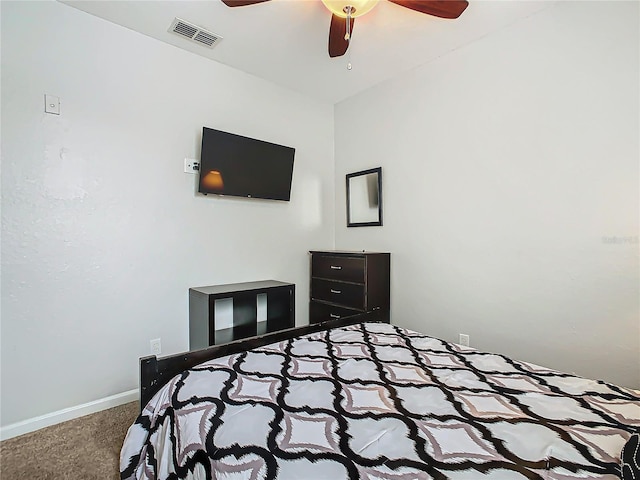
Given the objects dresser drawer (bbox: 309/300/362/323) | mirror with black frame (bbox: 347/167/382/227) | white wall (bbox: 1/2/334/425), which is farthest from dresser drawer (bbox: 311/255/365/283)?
white wall (bbox: 1/2/334/425)

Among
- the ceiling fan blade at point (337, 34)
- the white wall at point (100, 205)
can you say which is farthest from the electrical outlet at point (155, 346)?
the ceiling fan blade at point (337, 34)

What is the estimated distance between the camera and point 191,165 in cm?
268

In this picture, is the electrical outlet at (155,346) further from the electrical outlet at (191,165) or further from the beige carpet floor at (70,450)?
the electrical outlet at (191,165)

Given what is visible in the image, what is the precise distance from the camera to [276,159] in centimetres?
313

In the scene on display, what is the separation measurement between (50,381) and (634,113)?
3.91 meters

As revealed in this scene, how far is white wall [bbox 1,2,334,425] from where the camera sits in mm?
1985

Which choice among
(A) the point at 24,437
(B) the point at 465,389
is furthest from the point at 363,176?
(A) the point at 24,437

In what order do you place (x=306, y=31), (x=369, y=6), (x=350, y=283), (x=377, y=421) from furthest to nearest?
(x=350, y=283), (x=306, y=31), (x=369, y=6), (x=377, y=421)

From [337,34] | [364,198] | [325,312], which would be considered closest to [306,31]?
[337,34]

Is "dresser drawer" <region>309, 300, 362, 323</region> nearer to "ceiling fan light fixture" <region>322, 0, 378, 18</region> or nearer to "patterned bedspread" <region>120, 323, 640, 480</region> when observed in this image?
"patterned bedspread" <region>120, 323, 640, 480</region>

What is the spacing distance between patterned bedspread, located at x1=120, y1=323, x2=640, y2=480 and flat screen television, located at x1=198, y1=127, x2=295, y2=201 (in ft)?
5.41

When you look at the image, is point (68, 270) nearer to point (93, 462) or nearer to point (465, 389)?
point (93, 462)

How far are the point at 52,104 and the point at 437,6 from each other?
243 cm

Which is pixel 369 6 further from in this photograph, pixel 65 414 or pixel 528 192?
pixel 65 414
